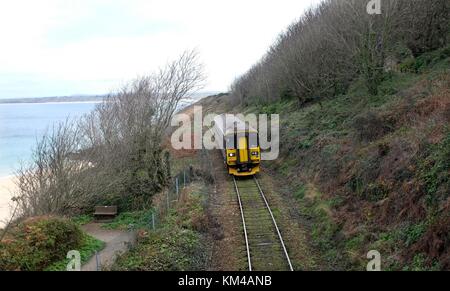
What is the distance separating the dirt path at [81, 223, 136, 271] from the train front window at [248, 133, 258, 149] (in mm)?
8079

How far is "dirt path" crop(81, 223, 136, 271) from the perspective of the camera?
1367cm

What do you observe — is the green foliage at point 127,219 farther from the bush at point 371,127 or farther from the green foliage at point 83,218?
the bush at point 371,127

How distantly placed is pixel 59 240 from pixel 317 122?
748 inches

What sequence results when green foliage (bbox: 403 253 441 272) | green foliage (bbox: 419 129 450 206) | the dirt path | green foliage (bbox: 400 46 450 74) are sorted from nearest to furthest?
green foliage (bbox: 403 253 441 272)
green foliage (bbox: 419 129 450 206)
the dirt path
green foliage (bbox: 400 46 450 74)

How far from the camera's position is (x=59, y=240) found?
1444 cm

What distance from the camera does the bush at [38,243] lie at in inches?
488

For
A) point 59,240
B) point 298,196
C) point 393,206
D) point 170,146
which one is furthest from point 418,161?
point 170,146

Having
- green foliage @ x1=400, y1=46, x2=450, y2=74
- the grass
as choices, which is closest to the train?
the grass

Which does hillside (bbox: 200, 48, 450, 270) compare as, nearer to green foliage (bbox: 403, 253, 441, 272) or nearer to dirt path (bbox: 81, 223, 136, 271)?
green foliage (bbox: 403, 253, 441, 272)

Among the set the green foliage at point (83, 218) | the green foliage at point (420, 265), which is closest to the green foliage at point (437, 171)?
the green foliage at point (420, 265)

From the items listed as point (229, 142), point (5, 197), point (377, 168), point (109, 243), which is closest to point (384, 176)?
point (377, 168)

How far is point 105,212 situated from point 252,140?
29.4ft
